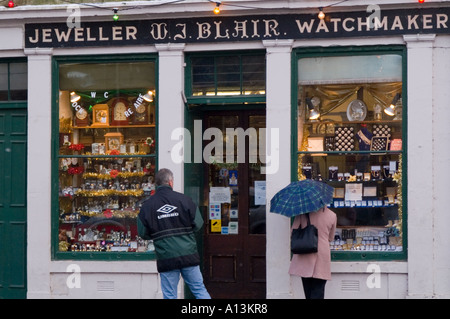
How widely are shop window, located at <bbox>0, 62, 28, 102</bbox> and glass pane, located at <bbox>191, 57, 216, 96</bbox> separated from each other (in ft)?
8.36

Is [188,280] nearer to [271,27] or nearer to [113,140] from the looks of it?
[113,140]

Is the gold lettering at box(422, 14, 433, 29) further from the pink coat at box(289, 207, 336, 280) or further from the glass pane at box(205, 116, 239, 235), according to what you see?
the glass pane at box(205, 116, 239, 235)

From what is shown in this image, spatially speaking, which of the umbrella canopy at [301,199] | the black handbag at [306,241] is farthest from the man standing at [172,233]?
the black handbag at [306,241]

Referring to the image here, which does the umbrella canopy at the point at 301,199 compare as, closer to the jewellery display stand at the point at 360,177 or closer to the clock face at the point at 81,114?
the jewellery display stand at the point at 360,177

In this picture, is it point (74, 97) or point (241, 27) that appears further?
point (74, 97)

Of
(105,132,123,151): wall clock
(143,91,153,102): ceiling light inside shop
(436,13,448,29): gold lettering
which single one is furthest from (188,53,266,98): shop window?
(436,13,448,29): gold lettering

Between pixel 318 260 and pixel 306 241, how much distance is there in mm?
289

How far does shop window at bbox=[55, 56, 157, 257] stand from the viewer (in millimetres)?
9828

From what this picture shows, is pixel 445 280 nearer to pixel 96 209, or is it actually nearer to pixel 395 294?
pixel 395 294

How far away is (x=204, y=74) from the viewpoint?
9.79 metres

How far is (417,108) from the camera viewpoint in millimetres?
9031

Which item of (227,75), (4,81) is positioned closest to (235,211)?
(227,75)

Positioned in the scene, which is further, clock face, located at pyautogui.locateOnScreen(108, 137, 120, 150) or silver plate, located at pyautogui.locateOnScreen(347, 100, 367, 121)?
clock face, located at pyautogui.locateOnScreen(108, 137, 120, 150)

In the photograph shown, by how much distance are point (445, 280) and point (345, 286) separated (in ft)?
4.31
